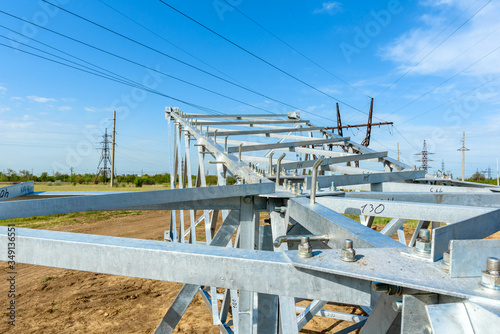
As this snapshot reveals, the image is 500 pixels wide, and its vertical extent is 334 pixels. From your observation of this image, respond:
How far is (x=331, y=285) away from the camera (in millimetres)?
944

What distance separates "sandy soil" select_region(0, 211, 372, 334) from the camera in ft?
19.7

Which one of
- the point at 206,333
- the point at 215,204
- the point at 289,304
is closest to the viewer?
the point at 289,304

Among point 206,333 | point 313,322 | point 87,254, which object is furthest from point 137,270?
point 313,322

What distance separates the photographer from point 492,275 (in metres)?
0.74

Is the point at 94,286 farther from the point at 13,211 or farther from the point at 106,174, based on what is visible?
the point at 106,174

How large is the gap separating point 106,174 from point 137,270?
3646cm

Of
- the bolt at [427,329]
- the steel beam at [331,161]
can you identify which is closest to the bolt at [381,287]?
the bolt at [427,329]

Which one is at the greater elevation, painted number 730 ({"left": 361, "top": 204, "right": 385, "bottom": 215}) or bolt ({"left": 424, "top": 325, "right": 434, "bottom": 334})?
painted number 730 ({"left": 361, "top": 204, "right": 385, "bottom": 215})

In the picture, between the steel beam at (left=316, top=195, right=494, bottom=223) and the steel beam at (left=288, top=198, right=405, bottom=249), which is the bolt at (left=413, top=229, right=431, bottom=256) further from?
the steel beam at (left=316, top=195, right=494, bottom=223)

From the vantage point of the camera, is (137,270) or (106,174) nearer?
(137,270)

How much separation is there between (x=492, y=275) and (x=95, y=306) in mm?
8126

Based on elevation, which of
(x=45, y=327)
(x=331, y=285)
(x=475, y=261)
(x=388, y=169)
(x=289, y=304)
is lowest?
(x=45, y=327)

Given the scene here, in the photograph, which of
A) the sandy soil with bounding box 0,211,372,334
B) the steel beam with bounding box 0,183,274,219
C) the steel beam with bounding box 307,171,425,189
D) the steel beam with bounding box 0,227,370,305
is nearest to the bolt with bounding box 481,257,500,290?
the steel beam with bounding box 0,227,370,305

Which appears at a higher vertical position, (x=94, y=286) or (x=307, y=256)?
(x=307, y=256)
